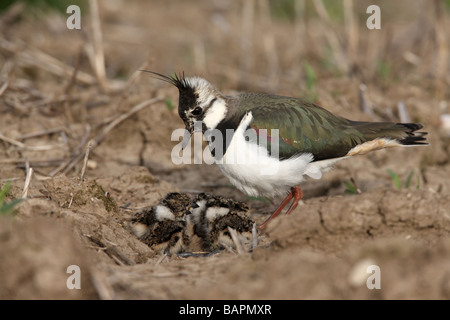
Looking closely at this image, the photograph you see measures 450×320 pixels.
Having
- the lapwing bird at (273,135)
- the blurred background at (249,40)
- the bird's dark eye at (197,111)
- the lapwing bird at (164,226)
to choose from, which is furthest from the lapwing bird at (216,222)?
the blurred background at (249,40)

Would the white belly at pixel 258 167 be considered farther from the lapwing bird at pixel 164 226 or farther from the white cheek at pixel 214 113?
the lapwing bird at pixel 164 226

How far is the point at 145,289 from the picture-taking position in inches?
138

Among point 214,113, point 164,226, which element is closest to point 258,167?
point 214,113

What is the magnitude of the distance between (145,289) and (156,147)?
3.74 metres

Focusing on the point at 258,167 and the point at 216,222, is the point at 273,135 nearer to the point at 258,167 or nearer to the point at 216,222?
the point at 258,167

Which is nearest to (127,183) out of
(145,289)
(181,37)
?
(145,289)

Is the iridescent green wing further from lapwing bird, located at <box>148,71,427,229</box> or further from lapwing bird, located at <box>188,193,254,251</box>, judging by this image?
lapwing bird, located at <box>188,193,254,251</box>

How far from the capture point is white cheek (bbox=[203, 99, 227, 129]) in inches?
206

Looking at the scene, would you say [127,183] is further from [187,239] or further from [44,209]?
[44,209]

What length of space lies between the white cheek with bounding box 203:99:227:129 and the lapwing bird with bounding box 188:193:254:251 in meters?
0.68

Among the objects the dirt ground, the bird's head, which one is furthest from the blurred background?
the bird's head

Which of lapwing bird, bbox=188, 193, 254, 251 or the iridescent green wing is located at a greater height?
the iridescent green wing

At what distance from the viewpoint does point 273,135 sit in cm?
498
